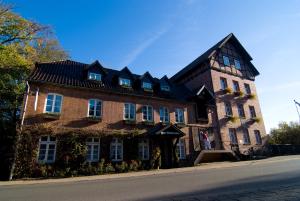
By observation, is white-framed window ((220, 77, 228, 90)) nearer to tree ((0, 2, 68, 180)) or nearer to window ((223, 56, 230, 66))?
window ((223, 56, 230, 66))

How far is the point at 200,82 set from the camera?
92.3ft

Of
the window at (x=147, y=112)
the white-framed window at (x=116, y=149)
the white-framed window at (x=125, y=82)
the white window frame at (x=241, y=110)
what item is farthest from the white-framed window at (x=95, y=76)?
the white window frame at (x=241, y=110)

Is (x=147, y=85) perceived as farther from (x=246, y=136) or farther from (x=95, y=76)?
(x=246, y=136)

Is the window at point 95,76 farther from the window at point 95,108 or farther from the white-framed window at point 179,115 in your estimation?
the white-framed window at point 179,115

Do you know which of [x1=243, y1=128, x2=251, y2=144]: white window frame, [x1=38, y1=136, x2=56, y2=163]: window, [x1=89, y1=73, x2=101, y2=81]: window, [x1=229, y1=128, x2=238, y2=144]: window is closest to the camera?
[x1=38, y1=136, x2=56, y2=163]: window

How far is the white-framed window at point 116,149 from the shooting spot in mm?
17312

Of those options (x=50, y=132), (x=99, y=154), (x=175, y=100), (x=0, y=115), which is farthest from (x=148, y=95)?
(x=0, y=115)

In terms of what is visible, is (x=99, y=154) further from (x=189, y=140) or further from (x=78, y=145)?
(x=189, y=140)

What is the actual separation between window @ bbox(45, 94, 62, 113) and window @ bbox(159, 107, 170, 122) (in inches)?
381

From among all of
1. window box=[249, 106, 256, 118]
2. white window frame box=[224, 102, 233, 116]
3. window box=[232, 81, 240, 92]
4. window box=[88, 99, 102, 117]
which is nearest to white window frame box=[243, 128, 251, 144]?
white window frame box=[224, 102, 233, 116]

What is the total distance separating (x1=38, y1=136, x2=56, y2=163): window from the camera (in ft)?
48.5

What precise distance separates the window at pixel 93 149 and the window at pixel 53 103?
3.44 metres

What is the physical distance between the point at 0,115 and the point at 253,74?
3441cm

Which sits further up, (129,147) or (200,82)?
(200,82)
